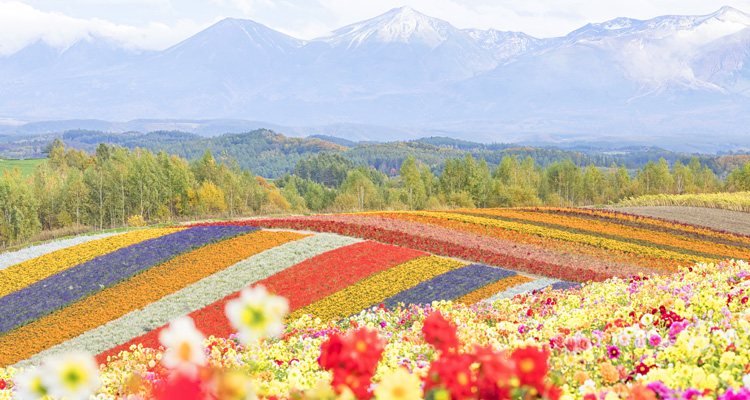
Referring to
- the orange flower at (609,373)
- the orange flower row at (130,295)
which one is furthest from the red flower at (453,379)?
the orange flower row at (130,295)

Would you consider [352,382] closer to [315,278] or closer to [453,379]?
[453,379]

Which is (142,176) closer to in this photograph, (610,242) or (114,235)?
(114,235)

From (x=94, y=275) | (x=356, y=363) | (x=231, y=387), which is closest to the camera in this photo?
(x=231, y=387)

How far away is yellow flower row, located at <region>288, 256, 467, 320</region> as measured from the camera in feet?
46.2

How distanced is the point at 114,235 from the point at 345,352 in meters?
21.8

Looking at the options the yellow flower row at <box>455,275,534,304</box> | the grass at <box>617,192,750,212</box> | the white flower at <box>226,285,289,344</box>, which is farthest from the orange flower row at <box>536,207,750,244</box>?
the white flower at <box>226,285,289,344</box>

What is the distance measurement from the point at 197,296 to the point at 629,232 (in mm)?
19846

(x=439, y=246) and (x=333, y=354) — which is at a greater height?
(x=333, y=354)

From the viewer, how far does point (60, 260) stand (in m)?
18.6

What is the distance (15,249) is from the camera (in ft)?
70.7

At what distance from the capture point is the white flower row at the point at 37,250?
1906cm

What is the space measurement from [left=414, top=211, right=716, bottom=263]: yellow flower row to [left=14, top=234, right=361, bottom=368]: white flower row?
801cm

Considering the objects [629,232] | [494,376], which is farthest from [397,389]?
[629,232]

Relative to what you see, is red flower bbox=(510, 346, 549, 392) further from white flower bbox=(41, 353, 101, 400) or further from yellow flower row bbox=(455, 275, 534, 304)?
yellow flower row bbox=(455, 275, 534, 304)
